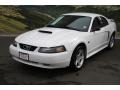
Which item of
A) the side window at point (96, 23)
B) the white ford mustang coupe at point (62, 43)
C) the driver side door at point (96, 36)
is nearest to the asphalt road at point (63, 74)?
the white ford mustang coupe at point (62, 43)

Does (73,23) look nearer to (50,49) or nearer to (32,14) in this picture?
(50,49)

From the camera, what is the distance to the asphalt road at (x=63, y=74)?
218 inches

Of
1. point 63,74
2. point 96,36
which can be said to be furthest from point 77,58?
point 96,36

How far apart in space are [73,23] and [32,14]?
6.96m

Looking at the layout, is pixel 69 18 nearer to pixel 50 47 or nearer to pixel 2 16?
pixel 50 47

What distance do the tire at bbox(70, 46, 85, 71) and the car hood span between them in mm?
339

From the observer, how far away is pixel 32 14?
1346cm

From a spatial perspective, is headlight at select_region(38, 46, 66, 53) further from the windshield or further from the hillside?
the hillside

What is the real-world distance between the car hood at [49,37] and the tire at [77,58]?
1.11ft

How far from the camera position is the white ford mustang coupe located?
552 cm

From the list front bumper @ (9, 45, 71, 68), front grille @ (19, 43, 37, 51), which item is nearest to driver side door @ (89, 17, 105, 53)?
front bumper @ (9, 45, 71, 68)

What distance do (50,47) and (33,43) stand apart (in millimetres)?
437

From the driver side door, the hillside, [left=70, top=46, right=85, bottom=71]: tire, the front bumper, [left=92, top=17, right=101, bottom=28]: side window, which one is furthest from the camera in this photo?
the hillside

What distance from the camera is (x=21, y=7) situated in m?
13.6
